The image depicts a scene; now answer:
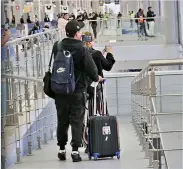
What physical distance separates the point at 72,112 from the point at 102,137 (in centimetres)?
38

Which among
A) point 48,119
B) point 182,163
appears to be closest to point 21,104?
point 48,119

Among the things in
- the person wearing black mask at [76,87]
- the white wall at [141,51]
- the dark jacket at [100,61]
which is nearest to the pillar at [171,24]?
the white wall at [141,51]

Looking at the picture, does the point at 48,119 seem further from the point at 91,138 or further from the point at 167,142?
the point at 91,138

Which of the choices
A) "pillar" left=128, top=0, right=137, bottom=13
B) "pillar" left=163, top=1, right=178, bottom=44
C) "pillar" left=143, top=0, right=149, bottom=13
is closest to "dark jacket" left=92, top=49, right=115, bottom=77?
"pillar" left=163, top=1, right=178, bottom=44

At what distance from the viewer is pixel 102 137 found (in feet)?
13.9

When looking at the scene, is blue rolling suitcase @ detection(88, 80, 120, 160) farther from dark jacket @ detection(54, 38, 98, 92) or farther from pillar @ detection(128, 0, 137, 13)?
pillar @ detection(128, 0, 137, 13)

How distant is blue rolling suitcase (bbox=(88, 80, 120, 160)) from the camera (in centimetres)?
422

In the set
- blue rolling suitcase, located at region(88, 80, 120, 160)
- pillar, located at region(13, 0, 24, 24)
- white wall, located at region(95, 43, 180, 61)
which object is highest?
pillar, located at region(13, 0, 24, 24)

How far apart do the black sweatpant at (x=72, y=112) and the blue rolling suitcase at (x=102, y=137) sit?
163 millimetres

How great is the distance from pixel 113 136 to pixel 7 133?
0.88m

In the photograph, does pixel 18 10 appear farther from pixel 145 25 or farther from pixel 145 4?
pixel 145 4

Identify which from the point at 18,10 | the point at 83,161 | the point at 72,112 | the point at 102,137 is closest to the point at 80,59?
the point at 72,112

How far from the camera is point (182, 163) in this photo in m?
5.03

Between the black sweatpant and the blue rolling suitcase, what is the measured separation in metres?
0.16
